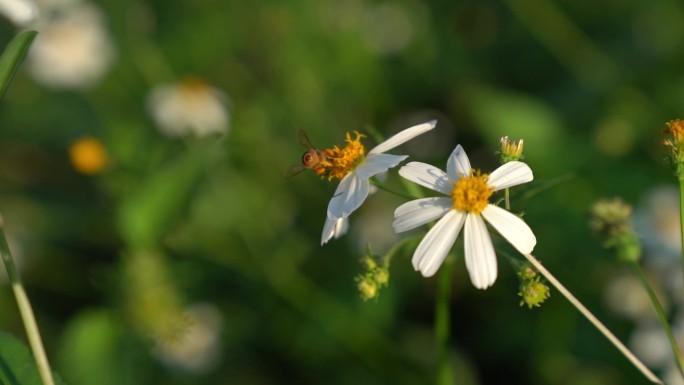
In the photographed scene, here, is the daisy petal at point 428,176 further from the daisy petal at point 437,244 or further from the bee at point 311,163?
the bee at point 311,163

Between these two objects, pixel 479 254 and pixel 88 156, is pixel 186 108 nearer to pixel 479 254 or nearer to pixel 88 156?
pixel 88 156

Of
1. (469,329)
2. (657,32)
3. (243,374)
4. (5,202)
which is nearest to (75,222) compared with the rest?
(5,202)

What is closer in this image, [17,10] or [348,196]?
[348,196]

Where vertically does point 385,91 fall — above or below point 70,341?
above

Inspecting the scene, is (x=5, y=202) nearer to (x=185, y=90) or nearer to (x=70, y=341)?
(x=185, y=90)

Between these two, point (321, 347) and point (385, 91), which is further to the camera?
point (385, 91)

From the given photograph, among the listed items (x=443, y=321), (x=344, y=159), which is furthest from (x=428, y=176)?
(x=443, y=321)
